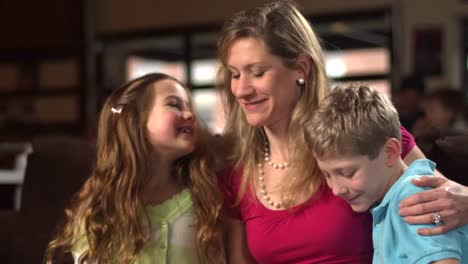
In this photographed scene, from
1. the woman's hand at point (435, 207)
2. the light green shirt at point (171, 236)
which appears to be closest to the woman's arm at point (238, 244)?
the light green shirt at point (171, 236)

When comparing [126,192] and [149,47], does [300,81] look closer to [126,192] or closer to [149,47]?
[126,192]

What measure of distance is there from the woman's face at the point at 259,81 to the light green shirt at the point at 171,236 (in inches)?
14.3

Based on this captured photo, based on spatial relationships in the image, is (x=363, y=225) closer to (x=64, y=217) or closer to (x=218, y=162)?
(x=218, y=162)

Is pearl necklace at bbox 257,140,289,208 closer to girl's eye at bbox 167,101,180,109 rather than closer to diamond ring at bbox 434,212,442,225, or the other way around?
girl's eye at bbox 167,101,180,109

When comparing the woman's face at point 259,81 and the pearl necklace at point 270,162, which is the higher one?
the woman's face at point 259,81

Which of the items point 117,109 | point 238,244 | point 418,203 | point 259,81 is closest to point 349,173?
point 418,203

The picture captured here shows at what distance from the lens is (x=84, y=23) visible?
→ 7746 millimetres

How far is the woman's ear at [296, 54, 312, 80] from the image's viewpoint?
1.80m

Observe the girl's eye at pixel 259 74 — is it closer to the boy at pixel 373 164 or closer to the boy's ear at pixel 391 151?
the boy at pixel 373 164

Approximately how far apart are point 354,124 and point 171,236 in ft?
2.31

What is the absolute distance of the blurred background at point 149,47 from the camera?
20.8 feet

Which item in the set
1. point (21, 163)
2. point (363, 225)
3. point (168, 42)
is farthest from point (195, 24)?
point (363, 225)

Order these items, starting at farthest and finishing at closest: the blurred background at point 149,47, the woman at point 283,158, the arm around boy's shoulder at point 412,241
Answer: the blurred background at point 149,47 → the woman at point 283,158 → the arm around boy's shoulder at point 412,241

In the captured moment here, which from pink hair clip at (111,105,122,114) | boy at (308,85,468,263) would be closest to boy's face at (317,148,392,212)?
boy at (308,85,468,263)
